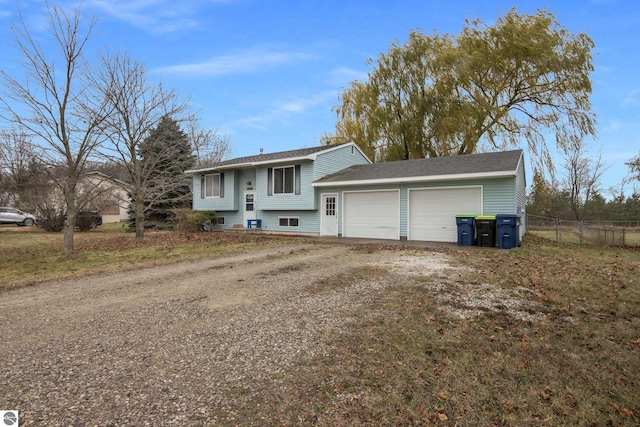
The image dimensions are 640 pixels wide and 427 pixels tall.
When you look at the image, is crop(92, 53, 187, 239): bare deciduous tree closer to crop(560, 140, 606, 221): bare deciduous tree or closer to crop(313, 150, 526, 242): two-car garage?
crop(313, 150, 526, 242): two-car garage

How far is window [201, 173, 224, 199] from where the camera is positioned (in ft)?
62.0

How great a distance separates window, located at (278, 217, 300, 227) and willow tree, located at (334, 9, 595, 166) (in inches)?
443

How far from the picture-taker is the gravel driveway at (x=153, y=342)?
7.85ft

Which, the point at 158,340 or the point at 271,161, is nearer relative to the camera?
the point at 158,340

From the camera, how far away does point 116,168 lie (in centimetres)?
1400

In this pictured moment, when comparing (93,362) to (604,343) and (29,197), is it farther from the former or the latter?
(29,197)

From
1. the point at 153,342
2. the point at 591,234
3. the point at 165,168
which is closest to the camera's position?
the point at 153,342

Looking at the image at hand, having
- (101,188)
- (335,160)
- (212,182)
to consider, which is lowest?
(101,188)

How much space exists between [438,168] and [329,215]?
16.7 ft

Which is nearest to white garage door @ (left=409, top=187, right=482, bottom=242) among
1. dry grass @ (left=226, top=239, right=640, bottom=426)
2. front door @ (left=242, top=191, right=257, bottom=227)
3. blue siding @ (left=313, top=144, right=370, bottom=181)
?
blue siding @ (left=313, top=144, right=370, bottom=181)

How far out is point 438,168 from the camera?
44.4 ft

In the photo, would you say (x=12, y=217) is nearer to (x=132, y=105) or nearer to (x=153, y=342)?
(x=132, y=105)

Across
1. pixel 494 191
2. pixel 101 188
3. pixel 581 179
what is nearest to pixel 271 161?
pixel 101 188

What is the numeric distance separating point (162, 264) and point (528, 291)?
300 inches
